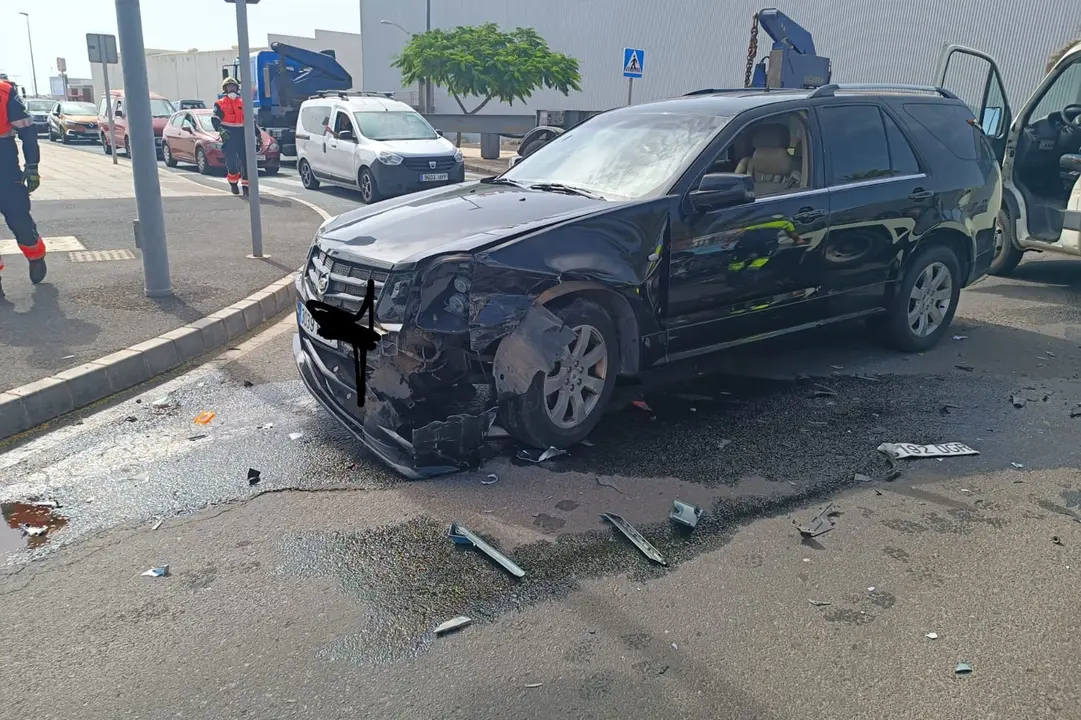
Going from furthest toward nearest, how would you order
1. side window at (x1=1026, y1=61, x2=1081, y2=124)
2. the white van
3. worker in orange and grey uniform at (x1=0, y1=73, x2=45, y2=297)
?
the white van < side window at (x1=1026, y1=61, x2=1081, y2=124) < worker in orange and grey uniform at (x1=0, y1=73, x2=45, y2=297)

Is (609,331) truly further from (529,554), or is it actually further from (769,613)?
(769,613)

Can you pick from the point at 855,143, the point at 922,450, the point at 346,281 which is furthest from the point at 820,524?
the point at 855,143

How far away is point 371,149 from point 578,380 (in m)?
12.1

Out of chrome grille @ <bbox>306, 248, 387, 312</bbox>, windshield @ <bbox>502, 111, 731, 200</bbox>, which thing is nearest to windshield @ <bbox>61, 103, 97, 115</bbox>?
windshield @ <bbox>502, 111, 731, 200</bbox>

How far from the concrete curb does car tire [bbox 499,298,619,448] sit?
9.40ft

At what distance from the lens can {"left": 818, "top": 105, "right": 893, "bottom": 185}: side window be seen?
5.84m

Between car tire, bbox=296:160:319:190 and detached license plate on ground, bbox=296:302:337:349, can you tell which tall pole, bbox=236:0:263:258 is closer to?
detached license plate on ground, bbox=296:302:337:349

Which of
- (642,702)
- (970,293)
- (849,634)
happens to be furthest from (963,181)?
(642,702)

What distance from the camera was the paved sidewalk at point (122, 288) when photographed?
578 centimetres

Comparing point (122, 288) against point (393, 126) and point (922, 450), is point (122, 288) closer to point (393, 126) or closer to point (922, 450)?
point (922, 450)

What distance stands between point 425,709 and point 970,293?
8.44 metres

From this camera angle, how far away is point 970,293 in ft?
30.1

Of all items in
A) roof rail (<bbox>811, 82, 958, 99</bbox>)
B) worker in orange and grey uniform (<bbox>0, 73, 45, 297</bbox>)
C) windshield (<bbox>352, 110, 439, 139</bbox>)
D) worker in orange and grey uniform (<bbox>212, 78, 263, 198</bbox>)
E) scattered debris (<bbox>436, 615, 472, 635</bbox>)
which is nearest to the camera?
scattered debris (<bbox>436, 615, 472, 635</bbox>)

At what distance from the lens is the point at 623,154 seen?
5.47m
